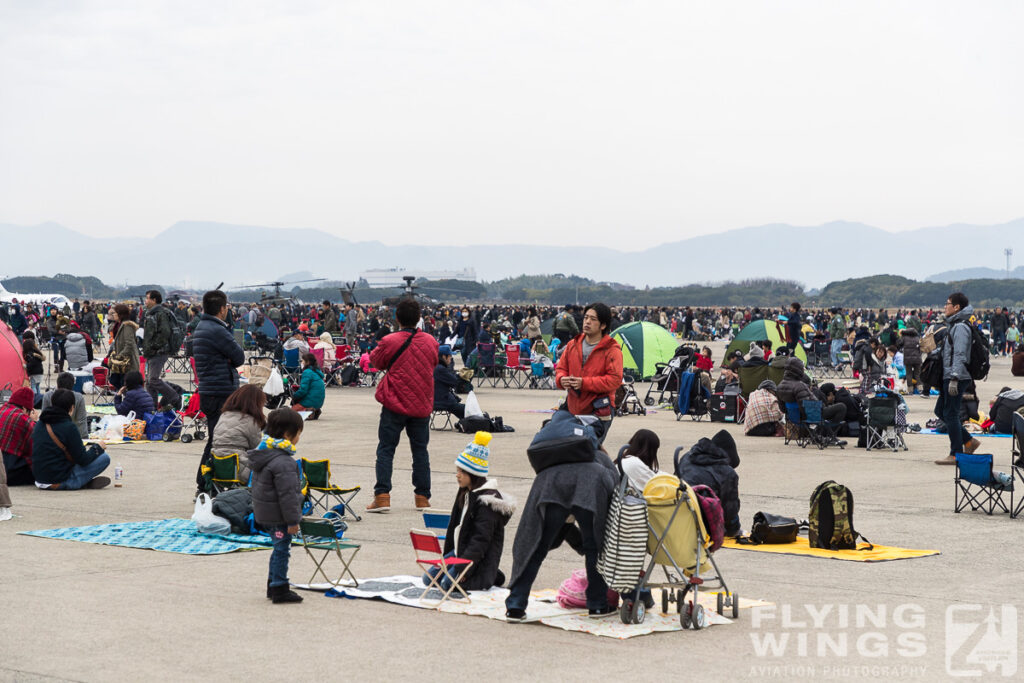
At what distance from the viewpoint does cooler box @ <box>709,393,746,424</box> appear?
2027 cm

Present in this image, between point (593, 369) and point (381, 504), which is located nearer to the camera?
point (593, 369)

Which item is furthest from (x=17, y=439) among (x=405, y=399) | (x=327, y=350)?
(x=327, y=350)

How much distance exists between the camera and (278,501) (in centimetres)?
751

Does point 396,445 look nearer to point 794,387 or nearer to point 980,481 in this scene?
point 980,481

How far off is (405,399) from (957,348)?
648 cm

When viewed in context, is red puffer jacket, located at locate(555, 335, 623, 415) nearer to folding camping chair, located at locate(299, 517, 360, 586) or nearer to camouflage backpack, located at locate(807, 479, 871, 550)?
camouflage backpack, located at locate(807, 479, 871, 550)

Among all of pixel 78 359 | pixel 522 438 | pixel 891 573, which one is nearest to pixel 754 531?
pixel 891 573

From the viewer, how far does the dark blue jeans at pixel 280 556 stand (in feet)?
24.3

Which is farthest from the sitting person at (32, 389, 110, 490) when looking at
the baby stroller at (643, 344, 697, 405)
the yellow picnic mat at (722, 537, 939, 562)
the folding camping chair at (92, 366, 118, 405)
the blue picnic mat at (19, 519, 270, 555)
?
the baby stroller at (643, 344, 697, 405)

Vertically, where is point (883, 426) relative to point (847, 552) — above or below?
above

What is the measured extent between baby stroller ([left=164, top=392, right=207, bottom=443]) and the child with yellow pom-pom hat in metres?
9.44

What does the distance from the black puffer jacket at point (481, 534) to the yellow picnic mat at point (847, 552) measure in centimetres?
235

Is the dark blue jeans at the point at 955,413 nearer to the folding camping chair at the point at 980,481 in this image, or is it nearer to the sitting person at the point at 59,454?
the folding camping chair at the point at 980,481

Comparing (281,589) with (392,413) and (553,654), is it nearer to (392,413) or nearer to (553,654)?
(553,654)
